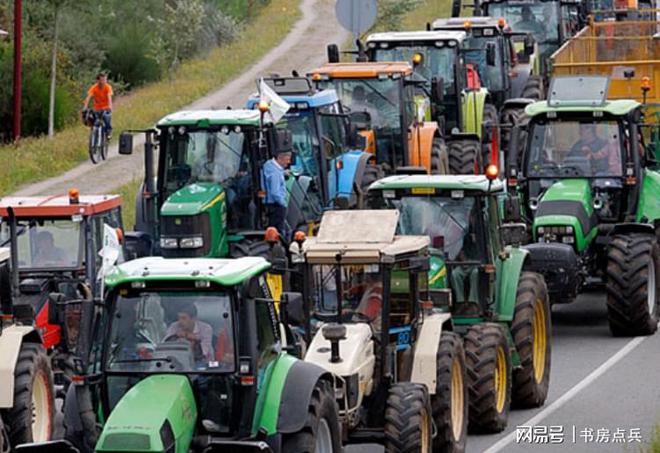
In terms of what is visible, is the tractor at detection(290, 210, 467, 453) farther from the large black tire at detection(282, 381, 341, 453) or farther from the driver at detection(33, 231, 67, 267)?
the driver at detection(33, 231, 67, 267)

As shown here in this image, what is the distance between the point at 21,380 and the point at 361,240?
10.5 ft

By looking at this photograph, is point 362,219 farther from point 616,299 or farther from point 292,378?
point 616,299

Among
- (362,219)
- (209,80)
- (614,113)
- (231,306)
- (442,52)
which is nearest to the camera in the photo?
(231,306)

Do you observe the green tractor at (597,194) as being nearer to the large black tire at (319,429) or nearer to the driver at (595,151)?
the driver at (595,151)

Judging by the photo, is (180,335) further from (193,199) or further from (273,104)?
(273,104)

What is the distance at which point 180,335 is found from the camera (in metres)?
12.8

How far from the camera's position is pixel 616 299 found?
2203 cm

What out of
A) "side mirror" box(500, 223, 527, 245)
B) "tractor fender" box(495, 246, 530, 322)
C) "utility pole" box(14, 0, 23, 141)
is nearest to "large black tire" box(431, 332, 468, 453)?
"tractor fender" box(495, 246, 530, 322)

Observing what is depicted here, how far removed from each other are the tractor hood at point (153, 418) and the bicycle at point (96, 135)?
76.5 ft

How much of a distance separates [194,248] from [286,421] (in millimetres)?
8552

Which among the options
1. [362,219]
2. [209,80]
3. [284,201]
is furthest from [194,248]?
[209,80]

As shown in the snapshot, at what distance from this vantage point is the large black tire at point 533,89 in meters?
33.4

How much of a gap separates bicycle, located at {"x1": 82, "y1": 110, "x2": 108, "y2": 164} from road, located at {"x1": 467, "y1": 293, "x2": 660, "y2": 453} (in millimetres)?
13804

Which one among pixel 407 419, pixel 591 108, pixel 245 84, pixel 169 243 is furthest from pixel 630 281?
pixel 245 84
